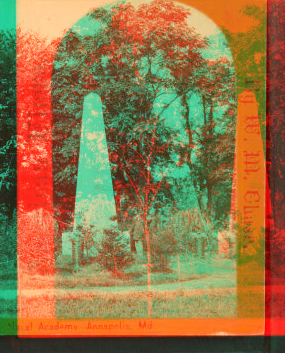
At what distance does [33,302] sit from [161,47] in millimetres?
2706

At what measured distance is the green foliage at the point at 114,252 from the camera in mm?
4059

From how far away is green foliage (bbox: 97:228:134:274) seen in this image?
4.06 metres

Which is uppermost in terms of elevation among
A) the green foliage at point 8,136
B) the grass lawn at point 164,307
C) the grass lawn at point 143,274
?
the green foliage at point 8,136

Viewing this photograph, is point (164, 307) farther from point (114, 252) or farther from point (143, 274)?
point (114, 252)

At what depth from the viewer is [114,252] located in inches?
160

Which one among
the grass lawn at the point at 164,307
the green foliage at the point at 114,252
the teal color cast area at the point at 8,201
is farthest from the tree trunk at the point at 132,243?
the teal color cast area at the point at 8,201

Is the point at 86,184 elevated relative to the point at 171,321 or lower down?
elevated

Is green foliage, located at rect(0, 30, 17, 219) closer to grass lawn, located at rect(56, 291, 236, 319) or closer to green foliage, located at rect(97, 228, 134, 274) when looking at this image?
green foliage, located at rect(97, 228, 134, 274)

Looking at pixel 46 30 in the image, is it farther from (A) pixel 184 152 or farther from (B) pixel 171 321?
(B) pixel 171 321

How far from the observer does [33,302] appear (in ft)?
13.4

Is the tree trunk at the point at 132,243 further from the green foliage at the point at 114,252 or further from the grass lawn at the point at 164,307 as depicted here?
the grass lawn at the point at 164,307

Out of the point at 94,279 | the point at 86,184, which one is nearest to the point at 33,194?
the point at 86,184

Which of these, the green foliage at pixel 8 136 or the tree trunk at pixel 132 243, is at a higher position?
the green foliage at pixel 8 136

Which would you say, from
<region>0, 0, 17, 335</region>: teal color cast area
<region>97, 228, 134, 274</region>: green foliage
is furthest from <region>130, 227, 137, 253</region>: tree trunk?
<region>0, 0, 17, 335</region>: teal color cast area
